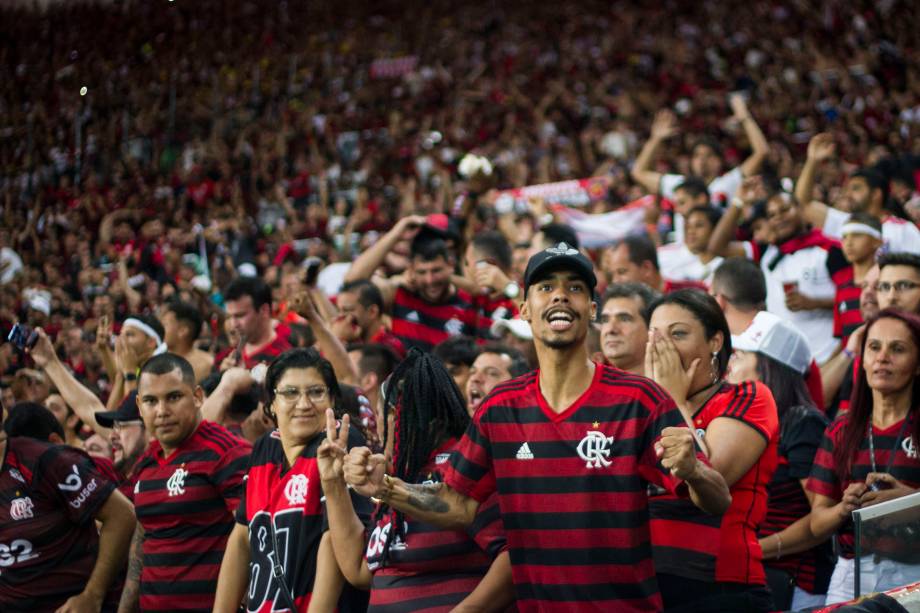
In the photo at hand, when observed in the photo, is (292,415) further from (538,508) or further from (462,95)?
(462,95)

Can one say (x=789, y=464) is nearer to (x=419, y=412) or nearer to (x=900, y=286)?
(x=900, y=286)

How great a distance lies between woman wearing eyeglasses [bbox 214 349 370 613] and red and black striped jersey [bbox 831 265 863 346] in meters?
3.31

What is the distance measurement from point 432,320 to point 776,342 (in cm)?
294

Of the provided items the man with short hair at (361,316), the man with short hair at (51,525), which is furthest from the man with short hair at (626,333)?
the man with short hair at (361,316)

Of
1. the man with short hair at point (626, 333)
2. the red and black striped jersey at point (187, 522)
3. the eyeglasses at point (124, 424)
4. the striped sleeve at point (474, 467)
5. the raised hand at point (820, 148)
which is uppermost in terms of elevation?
the raised hand at point (820, 148)

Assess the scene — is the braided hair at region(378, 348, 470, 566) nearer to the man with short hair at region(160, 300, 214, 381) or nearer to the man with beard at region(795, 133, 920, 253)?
the man with short hair at region(160, 300, 214, 381)

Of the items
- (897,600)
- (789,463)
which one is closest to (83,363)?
(789,463)

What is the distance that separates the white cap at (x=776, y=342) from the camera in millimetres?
4820

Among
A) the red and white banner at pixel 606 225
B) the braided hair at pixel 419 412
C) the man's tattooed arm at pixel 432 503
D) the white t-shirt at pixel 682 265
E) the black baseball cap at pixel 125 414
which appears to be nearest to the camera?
the man's tattooed arm at pixel 432 503

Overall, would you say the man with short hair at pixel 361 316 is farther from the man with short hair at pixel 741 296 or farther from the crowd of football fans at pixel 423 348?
the man with short hair at pixel 741 296

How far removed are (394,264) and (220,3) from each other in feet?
26.4

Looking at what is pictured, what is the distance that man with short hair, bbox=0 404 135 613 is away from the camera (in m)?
5.27

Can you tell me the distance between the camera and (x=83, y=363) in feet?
29.6

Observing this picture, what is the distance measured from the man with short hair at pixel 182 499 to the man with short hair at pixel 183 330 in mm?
1839
